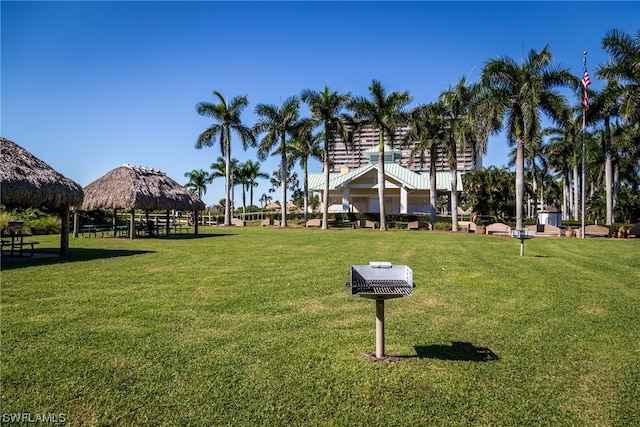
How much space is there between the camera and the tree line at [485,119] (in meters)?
24.8

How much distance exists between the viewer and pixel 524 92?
2409 cm

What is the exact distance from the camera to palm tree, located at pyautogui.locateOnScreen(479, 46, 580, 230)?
24000 millimetres

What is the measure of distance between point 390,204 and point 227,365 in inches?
1706

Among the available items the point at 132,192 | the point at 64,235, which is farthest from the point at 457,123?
the point at 64,235

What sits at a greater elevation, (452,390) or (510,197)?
(510,197)

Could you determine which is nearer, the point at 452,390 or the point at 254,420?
the point at 254,420

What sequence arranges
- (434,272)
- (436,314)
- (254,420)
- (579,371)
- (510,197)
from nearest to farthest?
(254,420), (579,371), (436,314), (434,272), (510,197)

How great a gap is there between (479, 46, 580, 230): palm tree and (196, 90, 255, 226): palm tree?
21.3 metres

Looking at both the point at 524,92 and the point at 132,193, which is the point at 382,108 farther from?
the point at 132,193

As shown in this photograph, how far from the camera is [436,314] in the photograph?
6512mm

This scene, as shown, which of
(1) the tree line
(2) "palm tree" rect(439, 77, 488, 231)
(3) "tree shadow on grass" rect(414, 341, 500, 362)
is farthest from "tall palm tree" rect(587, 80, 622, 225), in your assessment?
(3) "tree shadow on grass" rect(414, 341, 500, 362)

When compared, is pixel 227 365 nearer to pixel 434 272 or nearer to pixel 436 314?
pixel 436 314

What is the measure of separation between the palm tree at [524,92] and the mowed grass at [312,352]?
1764 cm

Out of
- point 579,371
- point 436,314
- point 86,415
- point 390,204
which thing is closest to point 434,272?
point 436,314
